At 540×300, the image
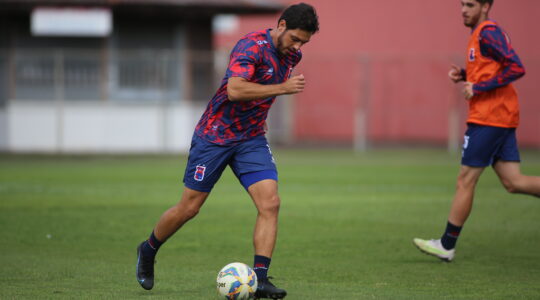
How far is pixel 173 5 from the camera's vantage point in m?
27.7

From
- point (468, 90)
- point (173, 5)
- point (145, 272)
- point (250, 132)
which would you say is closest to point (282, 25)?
point (250, 132)

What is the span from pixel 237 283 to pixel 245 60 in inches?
62.0

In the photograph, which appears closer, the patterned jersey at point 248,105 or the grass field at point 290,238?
the patterned jersey at point 248,105

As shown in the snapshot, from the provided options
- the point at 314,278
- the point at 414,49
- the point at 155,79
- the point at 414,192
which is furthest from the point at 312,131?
the point at 314,278

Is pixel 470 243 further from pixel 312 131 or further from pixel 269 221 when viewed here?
pixel 312 131

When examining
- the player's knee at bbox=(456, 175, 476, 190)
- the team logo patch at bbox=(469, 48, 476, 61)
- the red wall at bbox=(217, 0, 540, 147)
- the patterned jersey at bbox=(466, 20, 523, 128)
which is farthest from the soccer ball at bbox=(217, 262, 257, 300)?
the red wall at bbox=(217, 0, 540, 147)

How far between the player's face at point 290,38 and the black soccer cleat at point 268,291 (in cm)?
169

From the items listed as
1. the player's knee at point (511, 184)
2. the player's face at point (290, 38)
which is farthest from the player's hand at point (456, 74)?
the player's face at point (290, 38)

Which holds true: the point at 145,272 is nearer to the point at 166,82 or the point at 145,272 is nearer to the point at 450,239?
the point at 450,239

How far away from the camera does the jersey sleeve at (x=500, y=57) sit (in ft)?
27.9

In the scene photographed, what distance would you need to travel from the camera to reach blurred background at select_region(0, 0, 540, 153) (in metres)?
28.1

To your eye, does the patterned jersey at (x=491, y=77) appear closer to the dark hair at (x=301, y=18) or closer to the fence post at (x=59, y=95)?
the dark hair at (x=301, y=18)

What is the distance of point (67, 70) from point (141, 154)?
3.44m

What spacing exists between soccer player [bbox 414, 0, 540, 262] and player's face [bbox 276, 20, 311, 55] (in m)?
2.23
